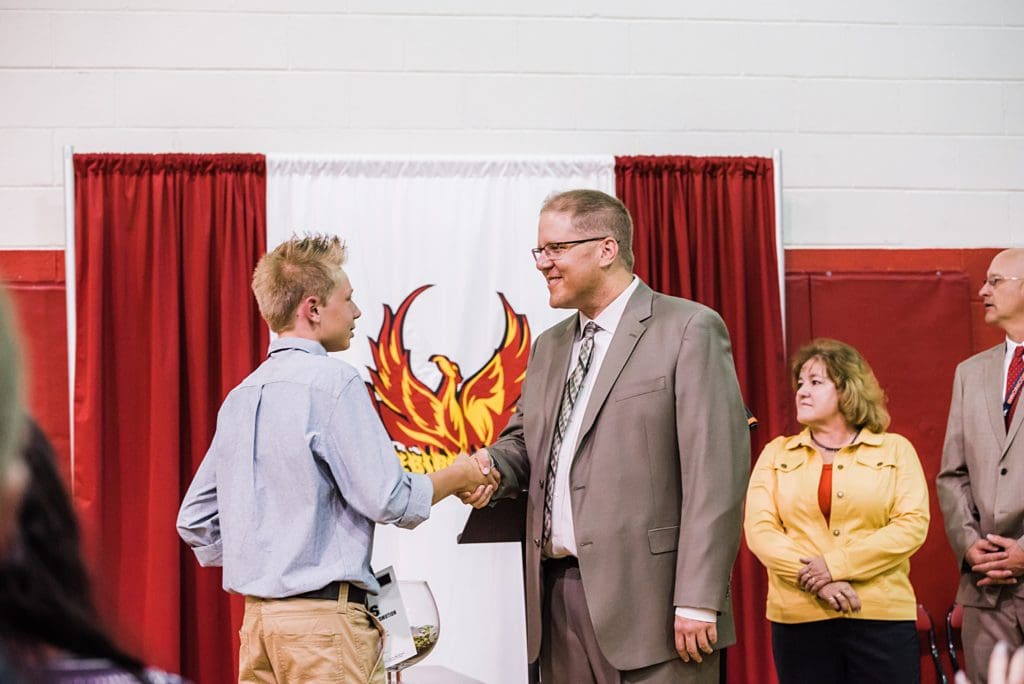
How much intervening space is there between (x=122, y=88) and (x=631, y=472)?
10.2 ft

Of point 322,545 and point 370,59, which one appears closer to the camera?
point 322,545

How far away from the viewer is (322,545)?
2.56m

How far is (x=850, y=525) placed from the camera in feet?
12.1

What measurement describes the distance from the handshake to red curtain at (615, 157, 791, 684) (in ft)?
6.15

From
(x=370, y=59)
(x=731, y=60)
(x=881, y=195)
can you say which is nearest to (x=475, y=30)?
(x=370, y=59)

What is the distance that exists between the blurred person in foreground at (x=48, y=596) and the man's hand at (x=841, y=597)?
3108mm

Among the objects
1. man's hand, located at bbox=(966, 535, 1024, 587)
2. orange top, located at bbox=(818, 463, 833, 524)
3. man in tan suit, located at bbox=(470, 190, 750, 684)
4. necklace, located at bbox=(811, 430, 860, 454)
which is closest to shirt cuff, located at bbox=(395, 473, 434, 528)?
man in tan suit, located at bbox=(470, 190, 750, 684)

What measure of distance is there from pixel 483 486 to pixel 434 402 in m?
1.52

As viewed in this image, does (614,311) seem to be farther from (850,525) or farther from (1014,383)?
(1014,383)

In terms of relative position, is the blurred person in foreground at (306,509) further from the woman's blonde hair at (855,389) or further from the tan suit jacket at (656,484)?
the woman's blonde hair at (855,389)

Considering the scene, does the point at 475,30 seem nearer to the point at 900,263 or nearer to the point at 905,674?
the point at 900,263

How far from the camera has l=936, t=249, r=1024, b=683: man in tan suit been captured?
3.67 m

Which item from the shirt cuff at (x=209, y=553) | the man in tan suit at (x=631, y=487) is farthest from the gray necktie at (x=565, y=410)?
the shirt cuff at (x=209, y=553)

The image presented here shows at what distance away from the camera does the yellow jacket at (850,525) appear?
11.8 feet
